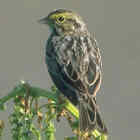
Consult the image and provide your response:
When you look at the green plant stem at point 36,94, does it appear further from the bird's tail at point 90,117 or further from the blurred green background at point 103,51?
the blurred green background at point 103,51

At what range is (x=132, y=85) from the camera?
534 inches

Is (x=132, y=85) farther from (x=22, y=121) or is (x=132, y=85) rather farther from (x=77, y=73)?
(x=22, y=121)

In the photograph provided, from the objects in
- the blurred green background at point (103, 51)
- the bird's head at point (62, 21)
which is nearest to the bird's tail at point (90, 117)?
the bird's head at point (62, 21)

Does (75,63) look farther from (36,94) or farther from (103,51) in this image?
(103,51)

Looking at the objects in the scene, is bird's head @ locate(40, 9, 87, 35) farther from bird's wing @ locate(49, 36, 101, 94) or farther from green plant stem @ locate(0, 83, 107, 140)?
green plant stem @ locate(0, 83, 107, 140)

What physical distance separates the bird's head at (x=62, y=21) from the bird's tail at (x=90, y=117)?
4.05 ft

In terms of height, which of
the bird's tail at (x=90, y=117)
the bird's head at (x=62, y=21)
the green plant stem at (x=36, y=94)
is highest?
the bird's head at (x=62, y=21)

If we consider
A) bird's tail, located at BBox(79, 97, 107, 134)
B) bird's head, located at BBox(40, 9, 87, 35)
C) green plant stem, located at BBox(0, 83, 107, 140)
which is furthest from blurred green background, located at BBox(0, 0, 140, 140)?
green plant stem, located at BBox(0, 83, 107, 140)

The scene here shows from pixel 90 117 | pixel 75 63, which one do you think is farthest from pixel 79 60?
pixel 90 117

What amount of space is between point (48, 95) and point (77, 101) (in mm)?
794

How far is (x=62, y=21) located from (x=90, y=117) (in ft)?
5.04

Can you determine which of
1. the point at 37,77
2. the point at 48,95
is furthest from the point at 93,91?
the point at 37,77

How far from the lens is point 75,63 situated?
5.53 m

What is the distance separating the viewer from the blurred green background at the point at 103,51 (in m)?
12.4
